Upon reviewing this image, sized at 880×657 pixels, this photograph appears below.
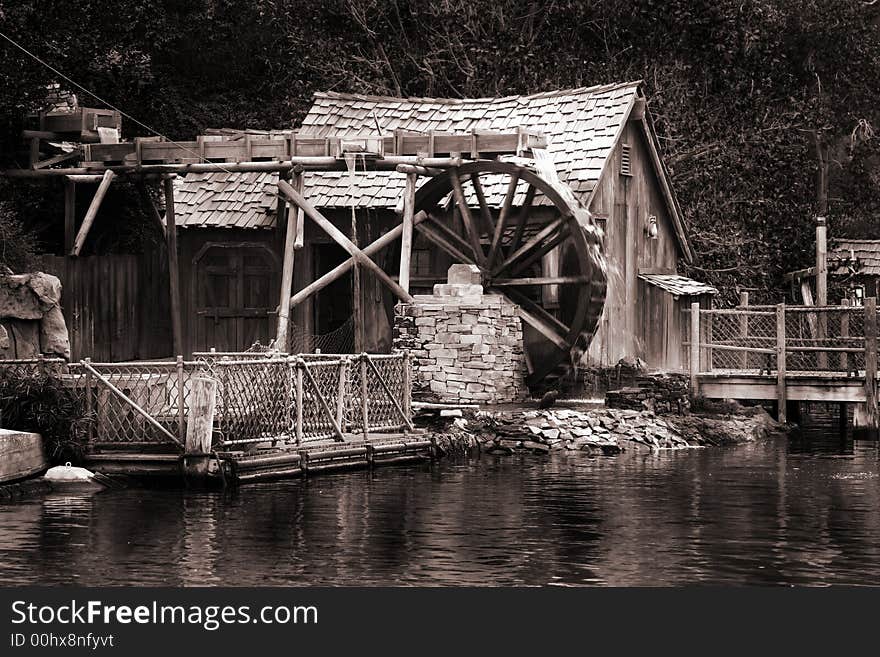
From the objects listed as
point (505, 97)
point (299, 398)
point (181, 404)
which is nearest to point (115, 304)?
point (505, 97)

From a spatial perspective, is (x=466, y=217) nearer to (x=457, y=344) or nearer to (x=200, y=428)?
(x=457, y=344)

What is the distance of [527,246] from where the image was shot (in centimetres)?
2586

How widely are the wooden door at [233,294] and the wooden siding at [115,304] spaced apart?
24.1 inches

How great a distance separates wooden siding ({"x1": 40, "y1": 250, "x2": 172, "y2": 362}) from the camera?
26.0 meters

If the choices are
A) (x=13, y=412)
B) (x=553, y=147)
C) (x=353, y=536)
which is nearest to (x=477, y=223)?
(x=553, y=147)

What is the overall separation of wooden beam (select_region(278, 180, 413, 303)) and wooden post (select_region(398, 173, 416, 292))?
0.14m

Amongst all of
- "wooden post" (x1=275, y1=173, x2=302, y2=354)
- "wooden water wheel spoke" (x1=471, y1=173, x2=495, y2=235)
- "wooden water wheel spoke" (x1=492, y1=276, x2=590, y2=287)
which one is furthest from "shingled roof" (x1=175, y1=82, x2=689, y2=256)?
"wooden post" (x1=275, y1=173, x2=302, y2=354)

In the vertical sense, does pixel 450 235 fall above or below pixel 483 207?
below

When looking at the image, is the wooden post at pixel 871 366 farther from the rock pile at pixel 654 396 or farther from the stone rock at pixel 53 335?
the stone rock at pixel 53 335


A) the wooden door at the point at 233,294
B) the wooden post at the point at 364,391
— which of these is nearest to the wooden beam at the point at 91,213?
the wooden door at the point at 233,294

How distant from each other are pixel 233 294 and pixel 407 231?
16.3 feet

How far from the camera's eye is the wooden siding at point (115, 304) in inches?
1023

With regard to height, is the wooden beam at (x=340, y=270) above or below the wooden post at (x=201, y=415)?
above

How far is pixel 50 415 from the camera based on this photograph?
1917cm
